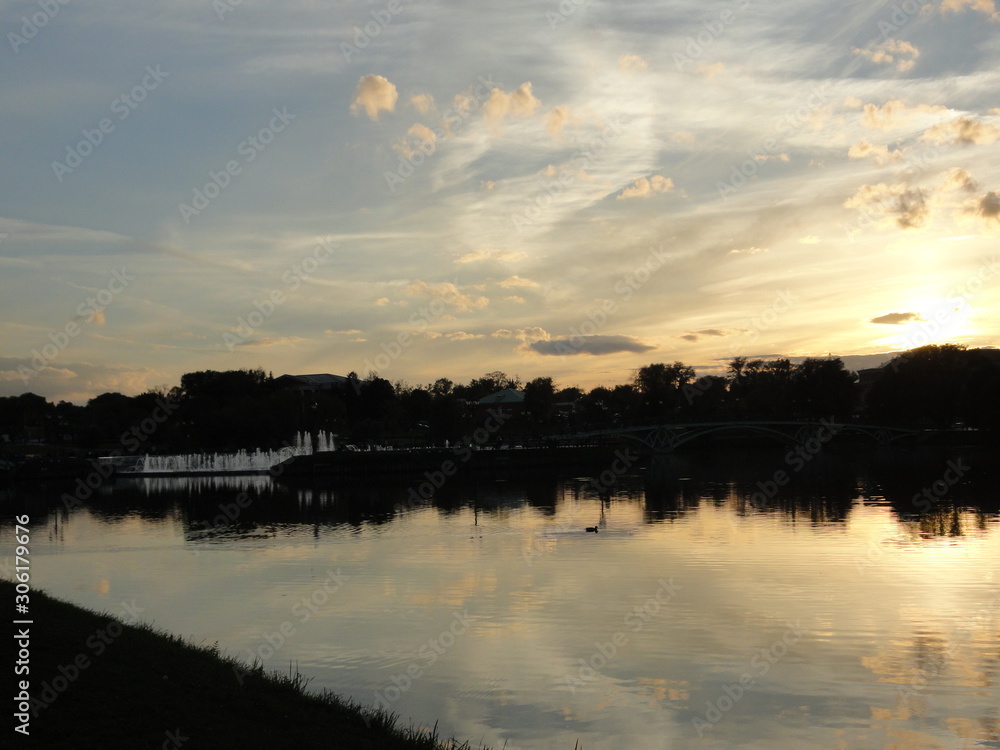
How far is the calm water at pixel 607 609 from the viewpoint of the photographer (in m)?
14.2

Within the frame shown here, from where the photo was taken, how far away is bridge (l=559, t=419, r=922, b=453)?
11325cm

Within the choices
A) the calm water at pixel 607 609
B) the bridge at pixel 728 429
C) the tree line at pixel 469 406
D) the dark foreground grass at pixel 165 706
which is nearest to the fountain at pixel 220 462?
the tree line at pixel 469 406

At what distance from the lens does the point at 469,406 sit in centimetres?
15562

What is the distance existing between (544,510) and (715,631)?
30.6 m

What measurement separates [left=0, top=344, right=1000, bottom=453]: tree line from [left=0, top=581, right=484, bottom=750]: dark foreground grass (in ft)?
261

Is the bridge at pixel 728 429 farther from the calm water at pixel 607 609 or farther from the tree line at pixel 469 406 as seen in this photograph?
the calm water at pixel 607 609

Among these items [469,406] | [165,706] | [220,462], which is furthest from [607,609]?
[469,406]

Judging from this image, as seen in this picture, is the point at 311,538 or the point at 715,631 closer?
the point at 715,631

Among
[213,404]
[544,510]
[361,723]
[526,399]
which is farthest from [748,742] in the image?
[526,399]

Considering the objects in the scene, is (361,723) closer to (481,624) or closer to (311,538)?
(481,624)

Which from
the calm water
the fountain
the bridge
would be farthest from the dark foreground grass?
the bridge

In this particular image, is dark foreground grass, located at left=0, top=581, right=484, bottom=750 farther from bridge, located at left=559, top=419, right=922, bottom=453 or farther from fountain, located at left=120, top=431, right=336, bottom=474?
bridge, located at left=559, top=419, right=922, bottom=453

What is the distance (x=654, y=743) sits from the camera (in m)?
13.2

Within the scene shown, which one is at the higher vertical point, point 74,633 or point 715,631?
point 74,633
